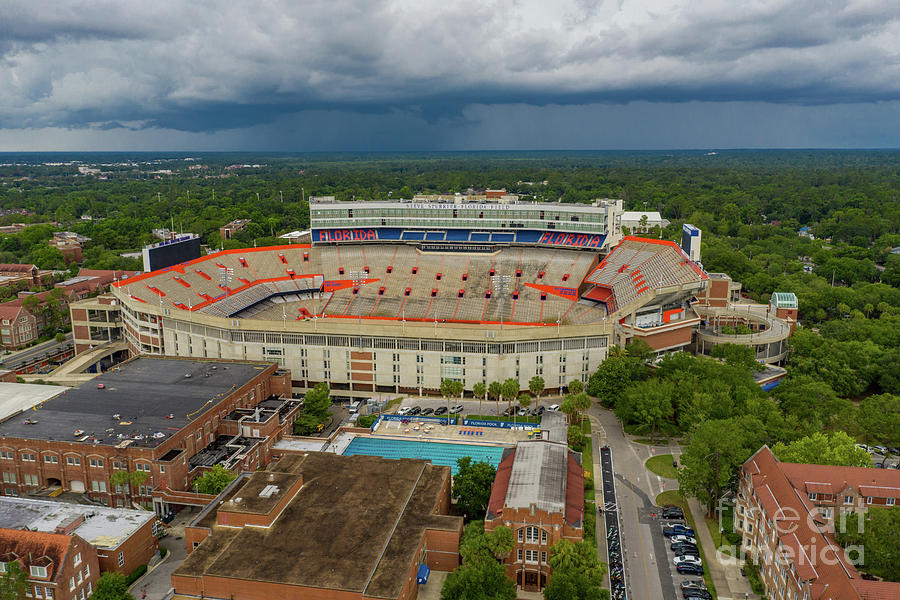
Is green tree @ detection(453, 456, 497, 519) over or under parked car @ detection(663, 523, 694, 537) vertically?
over

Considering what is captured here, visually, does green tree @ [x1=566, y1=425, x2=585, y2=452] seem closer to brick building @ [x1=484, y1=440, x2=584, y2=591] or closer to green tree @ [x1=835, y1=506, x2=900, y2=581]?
brick building @ [x1=484, y1=440, x2=584, y2=591]

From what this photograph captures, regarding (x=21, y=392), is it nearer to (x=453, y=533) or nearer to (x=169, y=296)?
(x=169, y=296)

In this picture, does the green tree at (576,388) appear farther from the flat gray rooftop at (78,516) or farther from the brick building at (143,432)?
the flat gray rooftop at (78,516)

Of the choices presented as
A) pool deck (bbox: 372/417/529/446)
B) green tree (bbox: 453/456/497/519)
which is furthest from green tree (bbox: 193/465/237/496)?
green tree (bbox: 453/456/497/519)

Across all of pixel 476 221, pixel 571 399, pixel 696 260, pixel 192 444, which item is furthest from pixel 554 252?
pixel 192 444

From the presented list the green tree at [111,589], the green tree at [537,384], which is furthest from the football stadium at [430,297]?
the green tree at [111,589]

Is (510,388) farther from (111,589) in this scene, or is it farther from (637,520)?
(111,589)
